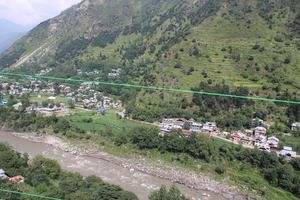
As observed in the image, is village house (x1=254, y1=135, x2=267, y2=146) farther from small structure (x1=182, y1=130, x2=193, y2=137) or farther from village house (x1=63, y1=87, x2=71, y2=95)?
village house (x1=63, y1=87, x2=71, y2=95)

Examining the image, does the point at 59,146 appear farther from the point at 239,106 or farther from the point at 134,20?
the point at 134,20

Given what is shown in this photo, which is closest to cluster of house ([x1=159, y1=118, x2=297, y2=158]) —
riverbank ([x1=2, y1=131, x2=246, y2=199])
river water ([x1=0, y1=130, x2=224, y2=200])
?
riverbank ([x1=2, y1=131, x2=246, y2=199])

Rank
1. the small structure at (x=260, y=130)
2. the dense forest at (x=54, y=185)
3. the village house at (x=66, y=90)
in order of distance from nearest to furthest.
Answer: the dense forest at (x=54, y=185), the small structure at (x=260, y=130), the village house at (x=66, y=90)

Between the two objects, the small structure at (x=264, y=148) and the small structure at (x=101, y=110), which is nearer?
the small structure at (x=264, y=148)

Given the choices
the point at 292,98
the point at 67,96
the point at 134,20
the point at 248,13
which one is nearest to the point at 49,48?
the point at 134,20

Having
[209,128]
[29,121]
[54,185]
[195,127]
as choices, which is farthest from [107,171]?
[29,121]

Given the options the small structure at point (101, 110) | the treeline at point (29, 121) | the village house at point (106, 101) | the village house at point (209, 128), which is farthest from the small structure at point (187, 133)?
the village house at point (106, 101)

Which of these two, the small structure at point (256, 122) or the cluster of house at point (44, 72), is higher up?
the cluster of house at point (44, 72)

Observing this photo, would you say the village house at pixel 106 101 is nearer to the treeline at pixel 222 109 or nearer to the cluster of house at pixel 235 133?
the treeline at pixel 222 109
